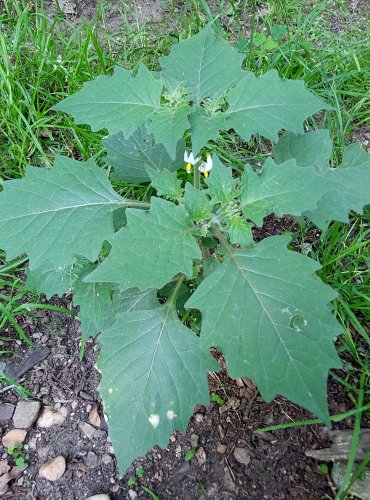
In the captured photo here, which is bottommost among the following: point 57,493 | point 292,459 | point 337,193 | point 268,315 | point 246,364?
point 57,493

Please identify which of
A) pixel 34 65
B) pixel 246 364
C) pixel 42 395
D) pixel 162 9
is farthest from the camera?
pixel 162 9

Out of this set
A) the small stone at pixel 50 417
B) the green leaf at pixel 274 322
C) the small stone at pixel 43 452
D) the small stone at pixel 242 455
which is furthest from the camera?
the small stone at pixel 50 417

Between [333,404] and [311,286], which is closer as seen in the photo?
[311,286]

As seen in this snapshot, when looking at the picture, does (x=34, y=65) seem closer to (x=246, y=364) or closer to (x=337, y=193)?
(x=337, y=193)

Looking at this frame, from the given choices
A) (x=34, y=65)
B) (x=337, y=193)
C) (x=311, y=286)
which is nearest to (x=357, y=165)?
(x=337, y=193)

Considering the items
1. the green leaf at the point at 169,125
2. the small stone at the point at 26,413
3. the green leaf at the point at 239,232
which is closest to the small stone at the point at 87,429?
the small stone at the point at 26,413

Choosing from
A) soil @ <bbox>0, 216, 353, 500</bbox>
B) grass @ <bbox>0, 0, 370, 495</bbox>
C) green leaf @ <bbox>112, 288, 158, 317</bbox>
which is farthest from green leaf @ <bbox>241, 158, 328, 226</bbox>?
soil @ <bbox>0, 216, 353, 500</bbox>

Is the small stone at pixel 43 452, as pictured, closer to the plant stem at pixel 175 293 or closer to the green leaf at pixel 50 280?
the green leaf at pixel 50 280
